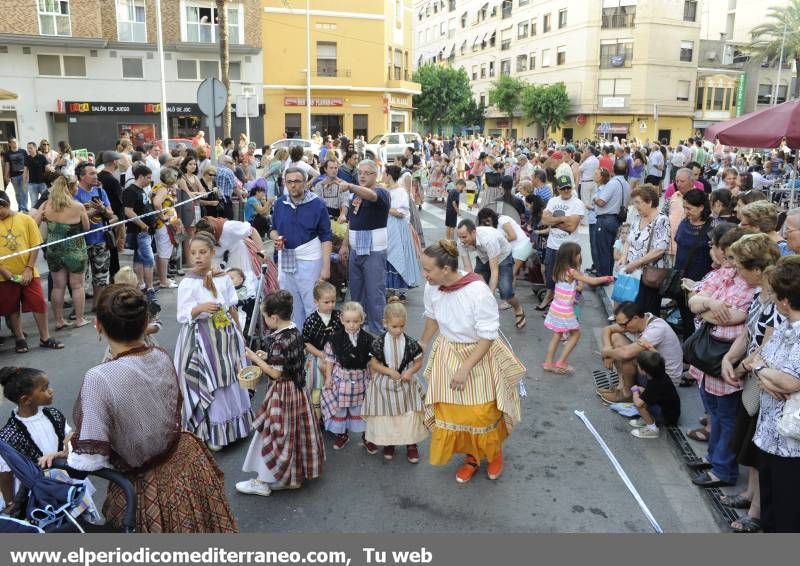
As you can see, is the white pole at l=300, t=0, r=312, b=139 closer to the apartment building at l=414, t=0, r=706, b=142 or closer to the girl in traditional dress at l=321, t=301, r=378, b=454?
the apartment building at l=414, t=0, r=706, b=142

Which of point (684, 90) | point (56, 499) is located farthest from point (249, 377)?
point (684, 90)

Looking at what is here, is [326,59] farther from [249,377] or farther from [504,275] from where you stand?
[249,377]

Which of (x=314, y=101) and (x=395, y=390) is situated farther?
(x=314, y=101)

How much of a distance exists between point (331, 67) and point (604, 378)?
38200mm

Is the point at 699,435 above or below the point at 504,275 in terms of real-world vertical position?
below

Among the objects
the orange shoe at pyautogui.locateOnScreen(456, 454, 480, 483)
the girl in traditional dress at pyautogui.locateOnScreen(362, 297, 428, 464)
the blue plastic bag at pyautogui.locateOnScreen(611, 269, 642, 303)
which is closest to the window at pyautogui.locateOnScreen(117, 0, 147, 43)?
the blue plastic bag at pyautogui.locateOnScreen(611, 269, 642, 303)

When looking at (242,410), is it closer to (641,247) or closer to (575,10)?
(641,247)

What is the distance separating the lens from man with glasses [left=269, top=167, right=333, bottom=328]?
20.8 ft

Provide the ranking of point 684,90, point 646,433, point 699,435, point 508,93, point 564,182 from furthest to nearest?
point 508,93 → point 684,90 → point 564,182 → point 646,433 → point 699,435

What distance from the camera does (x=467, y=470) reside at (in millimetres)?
4652

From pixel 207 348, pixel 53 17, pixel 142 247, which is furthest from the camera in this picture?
pixel 53 17

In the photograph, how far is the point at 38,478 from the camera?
106 inches

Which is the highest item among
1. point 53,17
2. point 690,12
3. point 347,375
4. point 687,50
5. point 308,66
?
point 690,12

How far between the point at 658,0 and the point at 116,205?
167 feet
